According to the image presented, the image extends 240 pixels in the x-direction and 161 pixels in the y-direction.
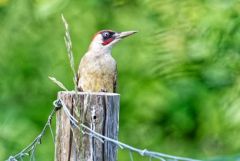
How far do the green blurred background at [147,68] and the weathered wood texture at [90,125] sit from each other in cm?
150

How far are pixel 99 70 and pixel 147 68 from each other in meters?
1.06

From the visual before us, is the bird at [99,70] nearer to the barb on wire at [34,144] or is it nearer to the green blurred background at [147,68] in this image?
the green blurred background at [147,68]

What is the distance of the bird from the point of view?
4.59m

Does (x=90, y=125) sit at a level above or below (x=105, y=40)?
below

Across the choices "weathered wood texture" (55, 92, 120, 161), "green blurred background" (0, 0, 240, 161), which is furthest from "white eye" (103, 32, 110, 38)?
"weathered wood texture" (55, 92, 120, 161)

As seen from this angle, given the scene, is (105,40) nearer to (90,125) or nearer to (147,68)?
(147,68)

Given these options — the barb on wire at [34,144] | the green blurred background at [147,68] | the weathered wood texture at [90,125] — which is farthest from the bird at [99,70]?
the weathered wood texture at [90,125]

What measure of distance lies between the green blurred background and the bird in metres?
0.24

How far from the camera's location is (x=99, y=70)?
185 inches

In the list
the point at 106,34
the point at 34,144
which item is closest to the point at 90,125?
the point at 34,144

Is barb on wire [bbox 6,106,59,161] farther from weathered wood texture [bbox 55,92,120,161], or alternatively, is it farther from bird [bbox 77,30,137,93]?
bird [bbox 77,30,137,93]

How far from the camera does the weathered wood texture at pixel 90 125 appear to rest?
326 cm

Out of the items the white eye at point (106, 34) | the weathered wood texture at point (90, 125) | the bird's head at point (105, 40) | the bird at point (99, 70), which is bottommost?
the weathered wood texture at point (90, 125)

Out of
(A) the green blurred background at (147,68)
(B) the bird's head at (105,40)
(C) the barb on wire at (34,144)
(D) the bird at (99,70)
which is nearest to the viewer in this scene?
(C) the barb on wire at (34,144)
